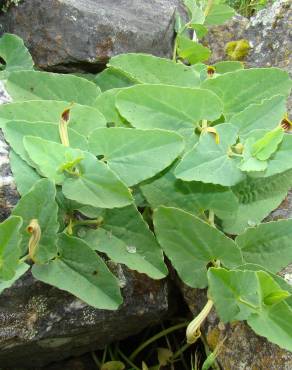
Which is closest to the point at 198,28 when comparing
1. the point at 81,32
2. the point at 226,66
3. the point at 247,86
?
the point at 226,66

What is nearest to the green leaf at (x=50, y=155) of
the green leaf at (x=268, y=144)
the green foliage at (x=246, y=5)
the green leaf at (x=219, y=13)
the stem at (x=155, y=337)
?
the green leaf at (x=268, y=144)

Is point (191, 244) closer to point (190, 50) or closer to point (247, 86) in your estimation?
point (247, 86)

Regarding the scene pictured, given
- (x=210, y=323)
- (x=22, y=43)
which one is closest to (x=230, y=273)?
(x=210, y=323)

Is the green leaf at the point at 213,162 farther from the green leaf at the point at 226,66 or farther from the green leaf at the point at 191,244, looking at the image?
the green leaf at the point at 226,66

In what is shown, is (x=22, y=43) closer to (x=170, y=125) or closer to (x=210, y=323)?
(x=170, y=125)

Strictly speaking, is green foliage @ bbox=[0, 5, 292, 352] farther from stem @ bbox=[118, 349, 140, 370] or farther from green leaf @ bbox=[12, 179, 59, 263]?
stem @ bbox=[118, 349, 140, 370]

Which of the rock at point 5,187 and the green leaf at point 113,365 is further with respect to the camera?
the green leaf at point 113,365
